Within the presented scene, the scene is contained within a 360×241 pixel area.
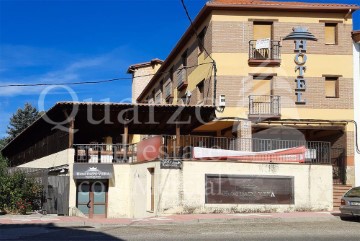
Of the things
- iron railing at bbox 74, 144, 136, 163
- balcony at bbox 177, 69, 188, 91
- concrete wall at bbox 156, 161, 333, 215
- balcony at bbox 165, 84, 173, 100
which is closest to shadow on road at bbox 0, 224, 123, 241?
concrete wall at bbox 156, 161, 333, 215

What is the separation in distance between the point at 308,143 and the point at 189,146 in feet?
19.5

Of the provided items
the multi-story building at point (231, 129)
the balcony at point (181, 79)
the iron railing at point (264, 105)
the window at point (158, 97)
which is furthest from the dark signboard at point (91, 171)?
the window at point (158, 97)

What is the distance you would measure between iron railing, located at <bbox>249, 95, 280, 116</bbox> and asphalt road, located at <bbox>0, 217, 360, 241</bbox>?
26.9 ft

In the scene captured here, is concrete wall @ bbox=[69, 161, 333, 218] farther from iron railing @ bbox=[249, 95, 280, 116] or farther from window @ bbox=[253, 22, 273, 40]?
window @ bbox=[253, 22, 273, 40]

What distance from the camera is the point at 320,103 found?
82.0 ft

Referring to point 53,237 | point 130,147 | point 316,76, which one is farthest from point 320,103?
point 53,237

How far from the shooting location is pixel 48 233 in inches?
539

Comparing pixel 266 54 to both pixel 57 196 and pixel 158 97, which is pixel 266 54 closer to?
pixel 57 196

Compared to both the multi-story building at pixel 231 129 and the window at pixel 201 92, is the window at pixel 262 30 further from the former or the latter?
the window at pixel 201 92

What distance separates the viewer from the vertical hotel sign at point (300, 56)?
24.8 m

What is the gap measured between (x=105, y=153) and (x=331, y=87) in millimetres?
11913

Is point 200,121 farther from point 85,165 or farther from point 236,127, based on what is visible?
point 85,165

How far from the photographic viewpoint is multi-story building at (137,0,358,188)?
2461cm

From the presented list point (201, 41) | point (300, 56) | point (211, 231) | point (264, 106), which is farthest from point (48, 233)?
point (201, 41)
